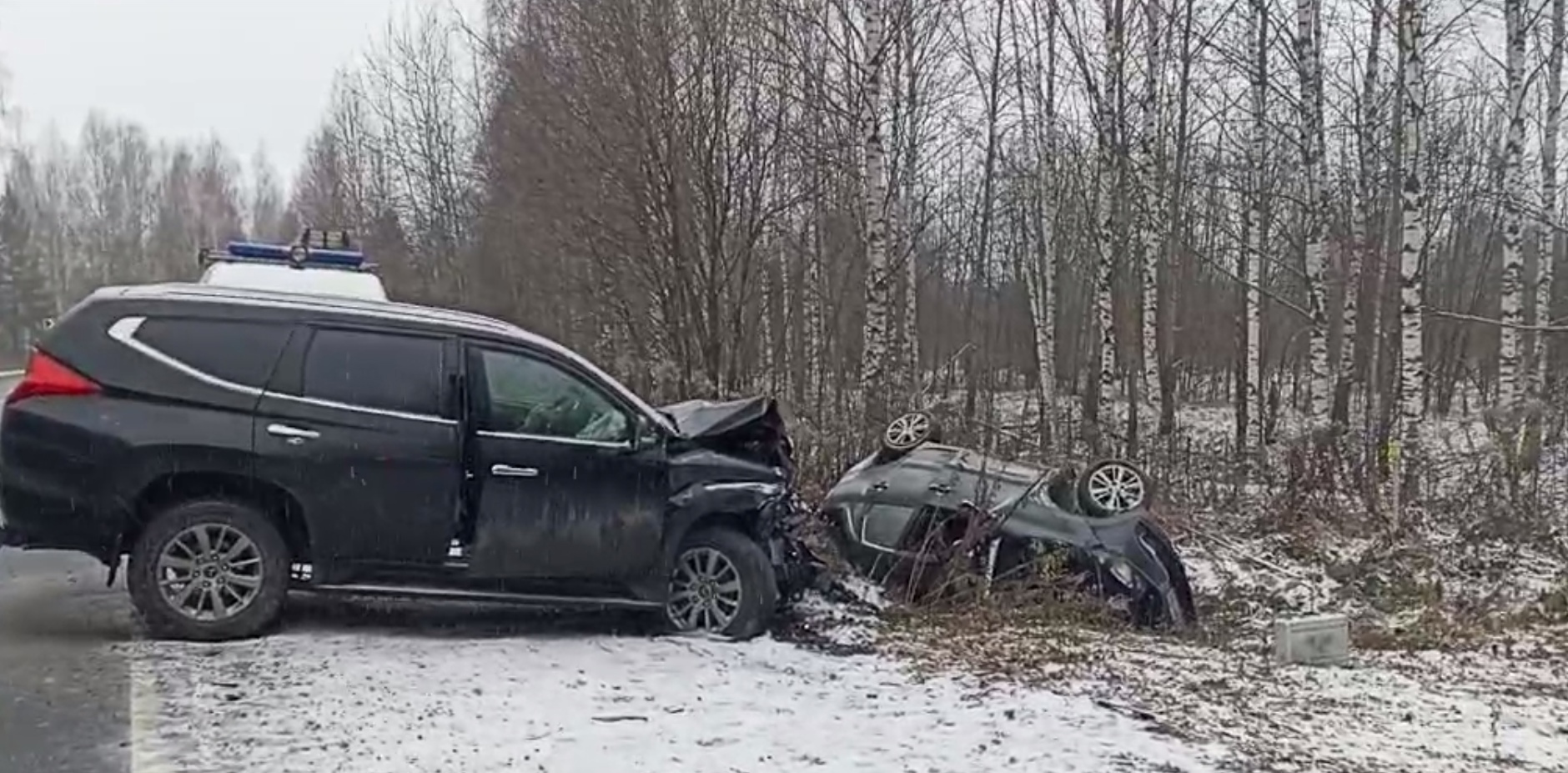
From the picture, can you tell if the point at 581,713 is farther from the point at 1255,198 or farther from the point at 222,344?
the point at 1255,198

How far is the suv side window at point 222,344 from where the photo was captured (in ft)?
25.6

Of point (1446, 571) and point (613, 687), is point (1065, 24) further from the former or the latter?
point (613, 687)

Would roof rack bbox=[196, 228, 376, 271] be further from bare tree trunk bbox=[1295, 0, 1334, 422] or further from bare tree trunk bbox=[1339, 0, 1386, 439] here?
bare tree trunk bbox=[1295, 0, 1334, 422]

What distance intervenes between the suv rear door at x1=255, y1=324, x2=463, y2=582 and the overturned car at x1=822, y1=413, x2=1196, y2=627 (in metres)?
3.30

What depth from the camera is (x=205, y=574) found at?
7.63 m

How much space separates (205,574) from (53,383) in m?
1.29

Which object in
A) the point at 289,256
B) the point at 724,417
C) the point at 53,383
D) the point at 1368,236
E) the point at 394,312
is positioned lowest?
the point at 724,417

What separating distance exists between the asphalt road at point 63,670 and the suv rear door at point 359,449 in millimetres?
1217

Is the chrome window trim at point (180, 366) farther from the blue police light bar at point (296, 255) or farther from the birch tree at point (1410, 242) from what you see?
the birch tree at point (1410, 242)

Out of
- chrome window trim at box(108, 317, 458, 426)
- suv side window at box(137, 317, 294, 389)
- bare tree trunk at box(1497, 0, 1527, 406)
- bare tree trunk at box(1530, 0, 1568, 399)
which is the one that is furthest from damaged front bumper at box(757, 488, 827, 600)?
bare tree trunk at box(1530, 0, 1568, 399)

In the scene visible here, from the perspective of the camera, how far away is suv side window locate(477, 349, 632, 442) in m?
8.16

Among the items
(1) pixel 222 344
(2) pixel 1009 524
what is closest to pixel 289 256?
(1) pixel 222 344

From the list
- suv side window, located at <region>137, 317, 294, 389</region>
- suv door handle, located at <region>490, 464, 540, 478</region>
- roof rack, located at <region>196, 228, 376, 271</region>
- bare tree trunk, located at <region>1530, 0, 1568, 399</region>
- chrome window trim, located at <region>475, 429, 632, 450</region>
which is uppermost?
bare tree trunk, located at <region>1530, 0, 1568, 399</region>

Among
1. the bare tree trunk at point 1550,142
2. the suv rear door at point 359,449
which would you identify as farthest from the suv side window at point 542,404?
the bare tree trunk at point 1550,142
